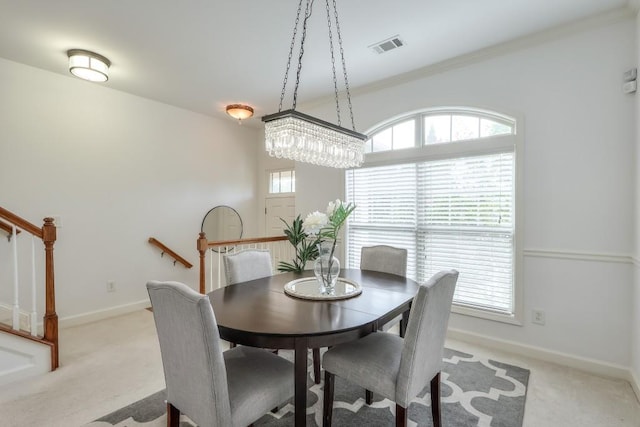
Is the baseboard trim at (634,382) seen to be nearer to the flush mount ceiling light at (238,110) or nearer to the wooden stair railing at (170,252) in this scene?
the flush mount ceiling light at (238,110)

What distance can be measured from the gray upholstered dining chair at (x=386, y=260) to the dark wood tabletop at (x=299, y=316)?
1.52 ft

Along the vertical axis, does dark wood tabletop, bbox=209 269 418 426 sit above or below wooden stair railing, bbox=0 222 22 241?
below

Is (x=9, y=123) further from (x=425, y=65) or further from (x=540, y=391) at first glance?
(x=540, y=391)

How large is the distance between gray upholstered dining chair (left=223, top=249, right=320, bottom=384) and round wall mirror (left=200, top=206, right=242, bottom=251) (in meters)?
2.36

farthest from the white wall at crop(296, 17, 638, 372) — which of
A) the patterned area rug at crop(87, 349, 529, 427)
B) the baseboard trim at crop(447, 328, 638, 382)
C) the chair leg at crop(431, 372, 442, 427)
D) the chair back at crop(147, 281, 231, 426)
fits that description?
the chair back at crop(147, 281, 231, 426)

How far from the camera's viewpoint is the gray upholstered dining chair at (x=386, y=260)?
2.74 m

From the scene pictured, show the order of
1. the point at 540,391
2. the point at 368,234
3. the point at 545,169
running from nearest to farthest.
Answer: the point at 540,391
the point at 545,169
the point at 368,234

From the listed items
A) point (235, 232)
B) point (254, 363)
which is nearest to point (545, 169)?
point (254, 363)

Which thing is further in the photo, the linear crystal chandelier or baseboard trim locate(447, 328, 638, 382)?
baseboard trim locate(447, 328, 638, 382)

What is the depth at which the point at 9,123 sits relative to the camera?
3.07 m

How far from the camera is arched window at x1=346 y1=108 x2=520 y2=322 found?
113 inches

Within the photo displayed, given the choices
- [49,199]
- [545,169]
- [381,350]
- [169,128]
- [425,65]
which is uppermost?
[425,65]

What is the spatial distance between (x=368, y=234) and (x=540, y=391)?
2088mm

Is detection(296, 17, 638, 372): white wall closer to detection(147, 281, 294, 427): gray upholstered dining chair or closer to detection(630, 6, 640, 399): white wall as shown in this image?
detection(630, 6, 640, 399): white wall
